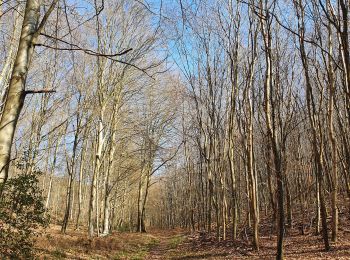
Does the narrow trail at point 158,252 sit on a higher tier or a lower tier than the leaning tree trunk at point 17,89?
lower

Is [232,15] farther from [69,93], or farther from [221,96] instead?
[69,93]

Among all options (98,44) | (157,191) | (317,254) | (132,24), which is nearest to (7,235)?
(317,254)

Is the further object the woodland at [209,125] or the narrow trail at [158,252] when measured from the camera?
the narrow trail at [158,252]

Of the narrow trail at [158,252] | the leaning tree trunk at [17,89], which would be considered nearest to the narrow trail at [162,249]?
the narrow trail at [158,252]

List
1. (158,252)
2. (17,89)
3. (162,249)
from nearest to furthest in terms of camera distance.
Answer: (17,89)
(158,252)
(162,249)

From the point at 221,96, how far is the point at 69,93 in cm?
876

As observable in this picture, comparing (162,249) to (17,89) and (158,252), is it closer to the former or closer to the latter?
(158,252)

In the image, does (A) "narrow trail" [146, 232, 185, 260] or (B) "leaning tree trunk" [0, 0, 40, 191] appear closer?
(B) "leaning tree trunk" [0, 0, 40, 191]

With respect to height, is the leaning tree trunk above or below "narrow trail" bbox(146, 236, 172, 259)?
above

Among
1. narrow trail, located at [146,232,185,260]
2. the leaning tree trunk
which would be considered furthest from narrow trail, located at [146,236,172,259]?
the leaning tree trunk

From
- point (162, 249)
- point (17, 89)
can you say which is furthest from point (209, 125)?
point (17, 89)

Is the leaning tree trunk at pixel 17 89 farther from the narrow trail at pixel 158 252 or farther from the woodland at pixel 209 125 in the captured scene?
the narrow trail at pixel 158 252

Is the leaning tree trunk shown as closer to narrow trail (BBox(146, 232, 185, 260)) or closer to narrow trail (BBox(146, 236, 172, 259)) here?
narrow trail (BBox(146, 232, 185, 260))

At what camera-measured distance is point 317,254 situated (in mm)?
8508
